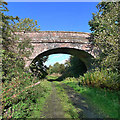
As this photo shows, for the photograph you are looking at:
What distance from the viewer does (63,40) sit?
11227 mm

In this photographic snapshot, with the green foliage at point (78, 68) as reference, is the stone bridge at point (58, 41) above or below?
above

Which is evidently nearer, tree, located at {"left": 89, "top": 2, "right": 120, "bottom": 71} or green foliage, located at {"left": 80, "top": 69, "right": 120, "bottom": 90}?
tree, located at {"left": 89, "top": 2, "right": 120, "bottom": 71}

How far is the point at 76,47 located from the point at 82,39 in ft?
4.32

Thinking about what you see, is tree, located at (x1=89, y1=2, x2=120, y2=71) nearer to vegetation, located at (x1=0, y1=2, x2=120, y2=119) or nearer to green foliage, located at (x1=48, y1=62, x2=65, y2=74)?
vegetation, located at (x1=0, y1=2, x2=120, y2=119)

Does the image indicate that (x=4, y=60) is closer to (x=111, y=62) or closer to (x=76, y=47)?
(x=111, y=62)

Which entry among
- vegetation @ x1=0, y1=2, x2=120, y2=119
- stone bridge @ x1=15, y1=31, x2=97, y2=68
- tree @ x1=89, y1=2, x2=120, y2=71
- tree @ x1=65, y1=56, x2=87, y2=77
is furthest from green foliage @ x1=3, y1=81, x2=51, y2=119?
tree @ x1=65, y1=56, x2=87, y2=77

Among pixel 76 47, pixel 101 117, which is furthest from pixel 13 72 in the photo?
pixel 76 47

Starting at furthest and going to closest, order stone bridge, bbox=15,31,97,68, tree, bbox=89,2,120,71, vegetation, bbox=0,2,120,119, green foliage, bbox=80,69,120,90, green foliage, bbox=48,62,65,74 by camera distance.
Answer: green foliage, bbox=48,62,65,74 → stone bridge, bbox=15,31,97,68 → green foliage, bbox=80,69,120,90 → tree, bbox=89,2,120,71 → vegetation, bbox=0,2,120,119

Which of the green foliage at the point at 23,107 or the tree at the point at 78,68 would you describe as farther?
the tree at the point at 78,68

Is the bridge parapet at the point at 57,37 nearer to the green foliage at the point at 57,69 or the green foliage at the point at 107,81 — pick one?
the green foliage at the point at 107,81

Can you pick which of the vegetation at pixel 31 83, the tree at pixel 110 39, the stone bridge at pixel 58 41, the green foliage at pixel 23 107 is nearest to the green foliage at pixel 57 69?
the stone bridge at pixel 58 41

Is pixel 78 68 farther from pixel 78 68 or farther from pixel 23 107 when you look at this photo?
pixel 23 107

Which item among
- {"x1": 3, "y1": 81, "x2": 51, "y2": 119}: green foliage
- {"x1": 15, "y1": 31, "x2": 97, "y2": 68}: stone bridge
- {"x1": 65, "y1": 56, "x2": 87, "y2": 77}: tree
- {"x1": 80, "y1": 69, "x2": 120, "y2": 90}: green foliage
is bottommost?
{"x1": 3, "y1": 81, "x2": 51, "y2": 119}: green foliage

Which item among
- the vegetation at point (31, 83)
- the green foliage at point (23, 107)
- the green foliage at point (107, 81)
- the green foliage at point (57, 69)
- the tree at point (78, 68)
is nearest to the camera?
the green foliage at point (23, 107)
